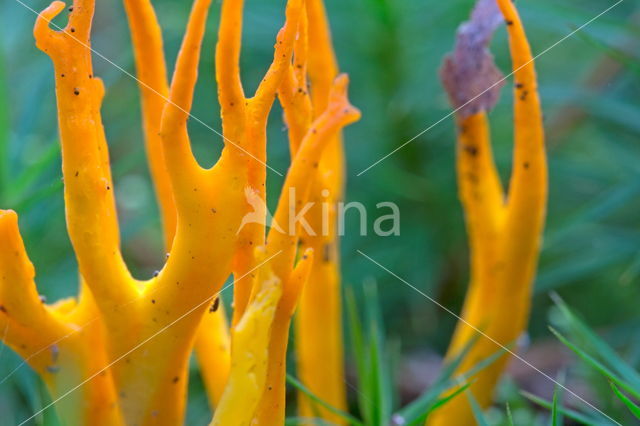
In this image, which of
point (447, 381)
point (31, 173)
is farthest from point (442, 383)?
point (31, 173)

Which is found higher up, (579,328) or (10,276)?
(10,276)

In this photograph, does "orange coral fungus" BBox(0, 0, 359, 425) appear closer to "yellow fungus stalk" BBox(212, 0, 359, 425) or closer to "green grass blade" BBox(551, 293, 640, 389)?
"yellow fungus stalk" BBox(212, 0, 359, 425)

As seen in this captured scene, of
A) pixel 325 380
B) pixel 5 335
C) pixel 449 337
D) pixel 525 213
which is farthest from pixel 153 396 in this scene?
pixel 449 337

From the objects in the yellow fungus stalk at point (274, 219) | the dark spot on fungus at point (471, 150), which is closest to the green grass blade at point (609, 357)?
the dark spot on fungus at point (471, 150)

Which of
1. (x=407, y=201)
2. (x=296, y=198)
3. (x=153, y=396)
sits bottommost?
(x=407, y=201)

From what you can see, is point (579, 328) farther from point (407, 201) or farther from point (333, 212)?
point (407, 201)

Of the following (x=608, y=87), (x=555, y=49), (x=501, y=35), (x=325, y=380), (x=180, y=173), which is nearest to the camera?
(x=180, y=173)
